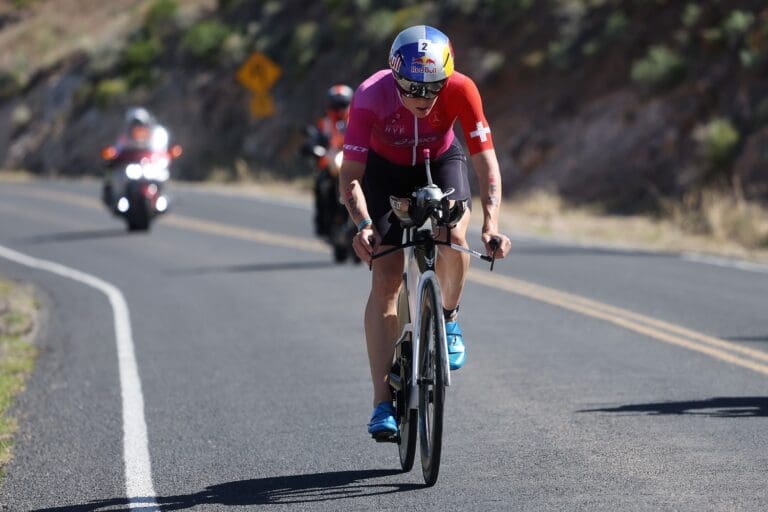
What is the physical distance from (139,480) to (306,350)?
14.4 ft

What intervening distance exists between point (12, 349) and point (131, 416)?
3.64 meters

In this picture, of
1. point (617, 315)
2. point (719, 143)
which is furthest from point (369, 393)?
point (719, 143)

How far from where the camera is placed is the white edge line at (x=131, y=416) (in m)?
6.80

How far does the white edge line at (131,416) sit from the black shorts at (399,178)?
1.70 m

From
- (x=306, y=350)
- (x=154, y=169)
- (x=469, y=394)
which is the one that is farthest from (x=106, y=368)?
(x=154, y=169)

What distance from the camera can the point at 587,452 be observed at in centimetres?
723

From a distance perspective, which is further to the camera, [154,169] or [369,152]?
[154,169]

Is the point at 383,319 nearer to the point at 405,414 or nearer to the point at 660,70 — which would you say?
the point at 405,414

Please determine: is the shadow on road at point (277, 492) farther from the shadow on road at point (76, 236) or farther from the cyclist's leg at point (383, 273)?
the shadow on road at point (76, 236)

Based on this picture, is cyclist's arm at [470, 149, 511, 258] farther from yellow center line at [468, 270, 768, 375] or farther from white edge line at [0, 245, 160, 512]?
yellow center line at [468, 270, 768, 375]

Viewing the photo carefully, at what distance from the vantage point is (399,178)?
703 cm

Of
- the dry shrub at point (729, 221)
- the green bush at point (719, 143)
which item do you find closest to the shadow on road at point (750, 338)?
the dry shrub at point (729, 221)

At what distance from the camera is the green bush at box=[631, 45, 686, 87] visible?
3073cm

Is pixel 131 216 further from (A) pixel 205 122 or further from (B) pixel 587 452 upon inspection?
(A) pixel 205 122
